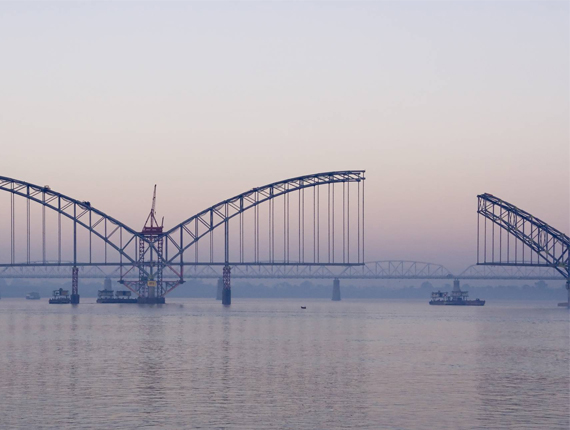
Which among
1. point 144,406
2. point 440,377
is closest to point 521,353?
point 440,377

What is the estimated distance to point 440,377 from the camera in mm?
57500

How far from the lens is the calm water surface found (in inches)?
1647

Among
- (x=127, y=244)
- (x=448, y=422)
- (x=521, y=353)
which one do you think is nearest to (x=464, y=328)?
(x=521, y=353)

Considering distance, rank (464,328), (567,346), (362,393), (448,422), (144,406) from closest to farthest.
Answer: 1. (448,422)
2. (144,406)
3. (362,393)
4. (567,346)
5. (464,328)

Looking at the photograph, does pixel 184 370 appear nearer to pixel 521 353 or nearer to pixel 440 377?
pixel 440 377

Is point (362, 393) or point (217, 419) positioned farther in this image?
point (362, 393)

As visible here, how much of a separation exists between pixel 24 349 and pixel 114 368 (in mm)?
17846

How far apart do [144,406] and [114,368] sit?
16844 mm

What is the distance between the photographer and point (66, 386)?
51469mm

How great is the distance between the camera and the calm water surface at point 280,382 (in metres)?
41.8

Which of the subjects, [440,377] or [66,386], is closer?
[66,386]

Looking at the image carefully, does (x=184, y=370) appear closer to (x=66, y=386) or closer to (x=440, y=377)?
(x=66, y=386)

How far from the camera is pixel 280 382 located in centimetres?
5438

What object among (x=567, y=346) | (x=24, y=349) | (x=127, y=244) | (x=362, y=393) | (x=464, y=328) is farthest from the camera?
(x=127, y=244)
